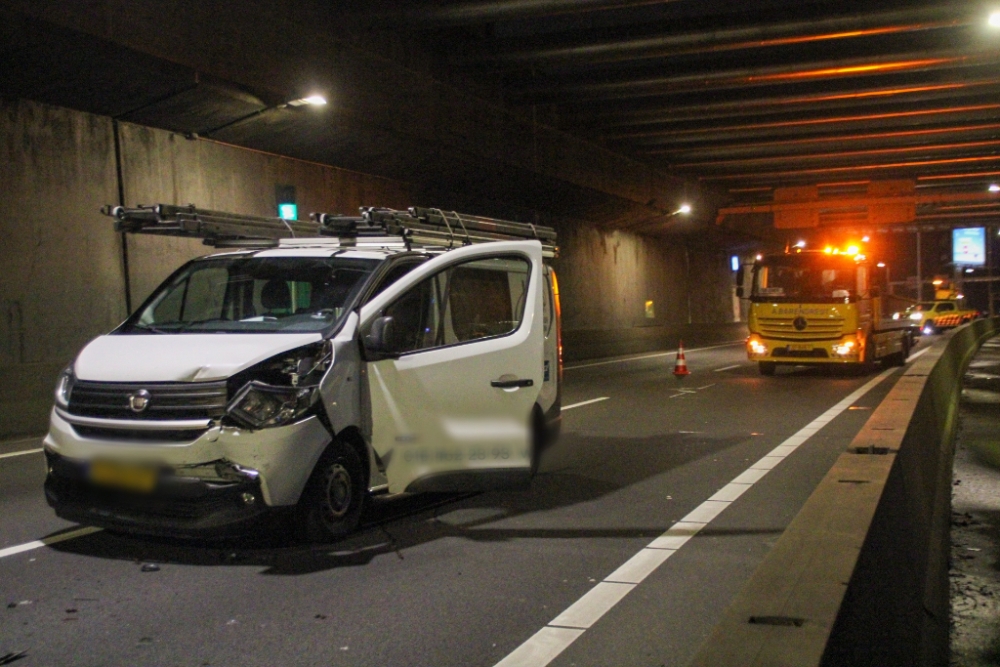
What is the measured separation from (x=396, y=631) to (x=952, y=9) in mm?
15770

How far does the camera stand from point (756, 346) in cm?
2155

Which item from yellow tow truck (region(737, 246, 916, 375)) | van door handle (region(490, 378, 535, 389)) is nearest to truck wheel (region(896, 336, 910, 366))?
yellow tow truck (region(737, 246, 916, 375))

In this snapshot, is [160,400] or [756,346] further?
[756,346]

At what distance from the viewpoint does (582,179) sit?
88.1 ft

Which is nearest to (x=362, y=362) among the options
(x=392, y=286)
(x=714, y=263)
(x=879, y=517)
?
(x=392, y=286)

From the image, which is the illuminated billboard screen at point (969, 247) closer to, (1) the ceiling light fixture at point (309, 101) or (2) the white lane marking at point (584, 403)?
(2) the white lane marking at point (584, 403)

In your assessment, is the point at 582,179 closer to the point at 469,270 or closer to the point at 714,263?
the point at 469,270

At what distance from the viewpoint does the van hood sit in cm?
591

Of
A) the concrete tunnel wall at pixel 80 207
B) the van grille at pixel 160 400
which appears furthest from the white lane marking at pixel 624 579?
the concrete tunnel wall at pixel 80 207

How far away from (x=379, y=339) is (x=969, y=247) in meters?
79.1

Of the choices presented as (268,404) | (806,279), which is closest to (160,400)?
(268,404)

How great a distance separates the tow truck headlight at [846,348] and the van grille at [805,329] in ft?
0.60

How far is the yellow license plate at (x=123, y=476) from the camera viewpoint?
19.2 feet

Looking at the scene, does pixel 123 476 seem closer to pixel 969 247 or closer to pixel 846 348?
pixel 846 348
